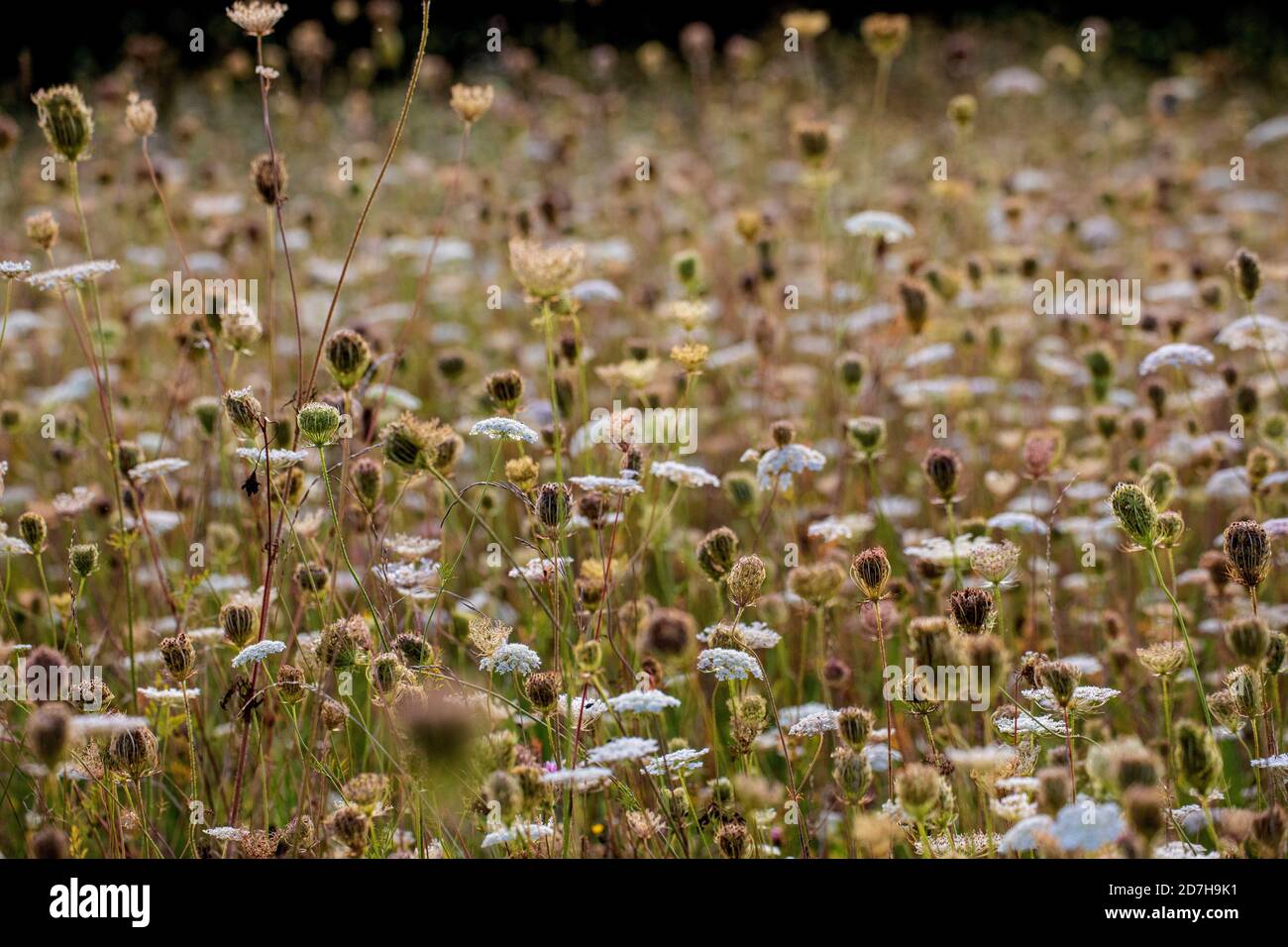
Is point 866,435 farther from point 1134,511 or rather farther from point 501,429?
point 501,429

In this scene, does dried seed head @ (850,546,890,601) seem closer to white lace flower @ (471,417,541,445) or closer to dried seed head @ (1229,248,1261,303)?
white lace flower @ (471,417,541,445)

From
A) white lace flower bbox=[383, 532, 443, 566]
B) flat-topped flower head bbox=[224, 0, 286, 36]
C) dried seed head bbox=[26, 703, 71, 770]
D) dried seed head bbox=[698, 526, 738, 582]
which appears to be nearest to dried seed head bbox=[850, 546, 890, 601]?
dried seed head bbox=[698, 526, 738, 582]

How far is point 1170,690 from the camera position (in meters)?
2.64

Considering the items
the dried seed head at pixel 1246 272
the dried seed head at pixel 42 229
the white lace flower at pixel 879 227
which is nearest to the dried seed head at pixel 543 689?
the dried seed head at pixel 42 229

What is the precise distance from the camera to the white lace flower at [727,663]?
5.87 ft

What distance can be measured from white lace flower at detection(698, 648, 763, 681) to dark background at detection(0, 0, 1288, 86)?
6.94 m

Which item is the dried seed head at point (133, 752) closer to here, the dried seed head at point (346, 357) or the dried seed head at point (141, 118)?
the dried seed head at point (346, 357)

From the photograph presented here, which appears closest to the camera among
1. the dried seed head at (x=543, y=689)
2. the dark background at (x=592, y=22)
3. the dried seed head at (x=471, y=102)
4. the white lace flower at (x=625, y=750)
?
the white lace flower at (x=625, y=750)

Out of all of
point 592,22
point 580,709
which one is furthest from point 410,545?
point 592,22

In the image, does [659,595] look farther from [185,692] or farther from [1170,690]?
[185,692]

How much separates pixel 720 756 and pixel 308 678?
2.51 ft

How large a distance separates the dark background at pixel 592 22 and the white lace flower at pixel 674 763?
696 centimetres

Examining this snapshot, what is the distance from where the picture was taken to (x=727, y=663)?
5.89 ft
